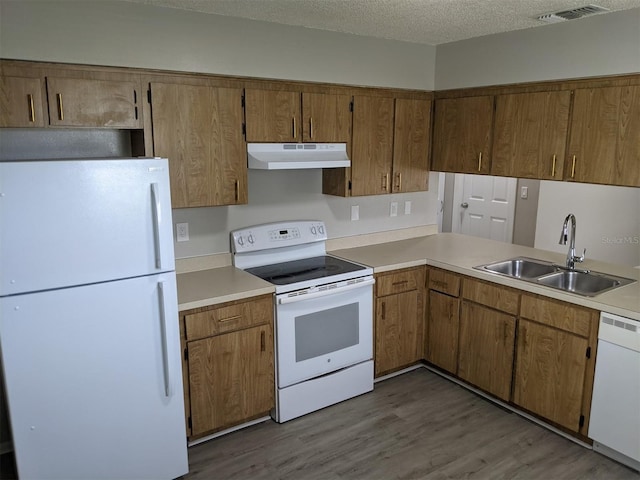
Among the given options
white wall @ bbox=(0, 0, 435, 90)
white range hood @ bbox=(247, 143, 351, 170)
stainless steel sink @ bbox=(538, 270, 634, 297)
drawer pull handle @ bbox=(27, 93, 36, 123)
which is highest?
white wall @ bbox=(0, 0, 435, 90)

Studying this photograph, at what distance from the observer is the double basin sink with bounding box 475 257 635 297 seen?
3.01 m

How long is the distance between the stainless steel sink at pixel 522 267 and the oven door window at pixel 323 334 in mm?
899

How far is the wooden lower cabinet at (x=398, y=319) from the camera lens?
3428mm

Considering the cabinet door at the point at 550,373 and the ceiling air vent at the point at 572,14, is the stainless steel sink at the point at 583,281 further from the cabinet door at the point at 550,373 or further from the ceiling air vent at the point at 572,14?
the ceiling air vent at the point at 572,14

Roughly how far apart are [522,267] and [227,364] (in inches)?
84.0

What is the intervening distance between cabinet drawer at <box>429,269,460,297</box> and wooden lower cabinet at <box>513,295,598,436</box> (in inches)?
20.1

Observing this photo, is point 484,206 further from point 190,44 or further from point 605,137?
point 190,44

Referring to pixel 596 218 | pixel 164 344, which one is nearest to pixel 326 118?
pixel 164 344

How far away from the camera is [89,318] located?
83.4 inches

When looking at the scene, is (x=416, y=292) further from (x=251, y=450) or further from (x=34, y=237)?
(x=34, y=237)

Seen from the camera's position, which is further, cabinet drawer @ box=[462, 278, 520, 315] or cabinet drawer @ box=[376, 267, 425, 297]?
cabinet drawer @ box=[376, 267, 425, 297]

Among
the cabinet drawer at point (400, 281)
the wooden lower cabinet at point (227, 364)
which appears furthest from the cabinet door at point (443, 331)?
the wooden lower cabinet at point (227, 364)

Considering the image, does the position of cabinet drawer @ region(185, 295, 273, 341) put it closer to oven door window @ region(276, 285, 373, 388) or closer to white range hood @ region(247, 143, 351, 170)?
oven door window @ region(276, 285, 373, 388)

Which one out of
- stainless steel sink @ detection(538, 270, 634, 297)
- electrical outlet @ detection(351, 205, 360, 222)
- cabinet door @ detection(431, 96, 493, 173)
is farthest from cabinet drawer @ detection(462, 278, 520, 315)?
electrical outlet @ detection(351, 205, 360, 222)
